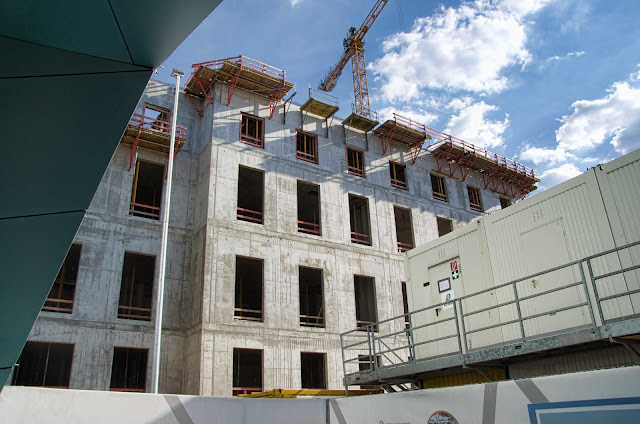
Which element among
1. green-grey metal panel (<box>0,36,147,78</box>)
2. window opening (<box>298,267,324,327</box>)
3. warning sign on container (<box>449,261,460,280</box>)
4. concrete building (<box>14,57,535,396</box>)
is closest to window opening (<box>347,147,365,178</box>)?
concrete building (<box>14,57,535,396</box>)

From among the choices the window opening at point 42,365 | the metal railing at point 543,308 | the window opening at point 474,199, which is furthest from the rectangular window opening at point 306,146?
the window opening at point 42,365

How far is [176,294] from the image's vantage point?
2288cm

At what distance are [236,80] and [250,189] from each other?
22.8 ft

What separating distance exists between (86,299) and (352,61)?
46238mm

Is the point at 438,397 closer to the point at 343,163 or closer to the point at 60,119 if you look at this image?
the point at 60,119

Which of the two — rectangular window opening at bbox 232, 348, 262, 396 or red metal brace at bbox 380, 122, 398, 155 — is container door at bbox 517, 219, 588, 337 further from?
rectangular window opening at bbox 232, 348, 262, 396

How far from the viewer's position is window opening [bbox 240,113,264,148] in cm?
2681

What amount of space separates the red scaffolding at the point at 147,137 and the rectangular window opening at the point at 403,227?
14292 mm

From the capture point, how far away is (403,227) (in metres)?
34.3

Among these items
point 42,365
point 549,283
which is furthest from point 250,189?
point 549,283

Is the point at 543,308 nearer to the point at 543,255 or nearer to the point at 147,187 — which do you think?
the point at 543,255

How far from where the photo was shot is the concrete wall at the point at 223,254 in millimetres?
20891

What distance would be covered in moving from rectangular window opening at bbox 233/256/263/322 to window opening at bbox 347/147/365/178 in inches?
323

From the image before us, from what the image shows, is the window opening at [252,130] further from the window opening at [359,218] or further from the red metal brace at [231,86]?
the window opening at [359,218]
